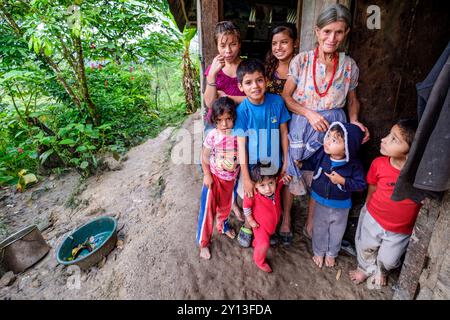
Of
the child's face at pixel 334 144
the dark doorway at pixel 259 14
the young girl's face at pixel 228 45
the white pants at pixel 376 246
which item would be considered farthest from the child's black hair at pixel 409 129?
the dark doorway at pixel 259 14

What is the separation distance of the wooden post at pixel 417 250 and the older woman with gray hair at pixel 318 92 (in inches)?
26.2

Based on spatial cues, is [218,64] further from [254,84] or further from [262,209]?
[262,209]

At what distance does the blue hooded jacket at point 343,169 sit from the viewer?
183cm

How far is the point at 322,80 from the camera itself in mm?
1873

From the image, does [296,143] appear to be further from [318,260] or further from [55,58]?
[55,58]

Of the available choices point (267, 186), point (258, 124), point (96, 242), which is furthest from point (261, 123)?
point (96, 242)

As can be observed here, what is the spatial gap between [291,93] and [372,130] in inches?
37.4

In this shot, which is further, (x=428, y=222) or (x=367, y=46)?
(x=367, y=46)

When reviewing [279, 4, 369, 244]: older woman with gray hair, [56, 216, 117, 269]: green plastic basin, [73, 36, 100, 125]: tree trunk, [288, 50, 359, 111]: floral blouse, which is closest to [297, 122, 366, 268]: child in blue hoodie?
[279, 4, 369, 244]: older woman with gray hair

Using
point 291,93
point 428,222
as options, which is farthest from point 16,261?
point 428,222

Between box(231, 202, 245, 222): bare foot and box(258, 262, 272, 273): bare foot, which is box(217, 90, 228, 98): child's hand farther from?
box(258, 262, 272, 273): bare foot

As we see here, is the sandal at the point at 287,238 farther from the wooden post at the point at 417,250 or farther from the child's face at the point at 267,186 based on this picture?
the wooden post at the point at 417,250

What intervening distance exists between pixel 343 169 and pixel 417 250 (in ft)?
2.49

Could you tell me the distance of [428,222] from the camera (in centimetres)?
163
